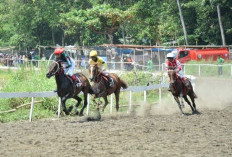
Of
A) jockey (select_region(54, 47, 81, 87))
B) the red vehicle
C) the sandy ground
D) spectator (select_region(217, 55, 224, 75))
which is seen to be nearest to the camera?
the sandy ground

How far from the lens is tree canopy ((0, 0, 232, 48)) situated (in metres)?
45.2

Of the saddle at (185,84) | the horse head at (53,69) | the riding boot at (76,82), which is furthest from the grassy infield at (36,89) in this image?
the saddle at (185,84)

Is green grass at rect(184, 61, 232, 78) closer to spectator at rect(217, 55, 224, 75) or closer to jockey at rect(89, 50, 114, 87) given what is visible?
spectator at rect(217, 55, 224, 75)

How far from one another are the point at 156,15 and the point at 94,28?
624 cm

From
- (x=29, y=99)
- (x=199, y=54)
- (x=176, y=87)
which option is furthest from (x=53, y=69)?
(x=199, y=54)

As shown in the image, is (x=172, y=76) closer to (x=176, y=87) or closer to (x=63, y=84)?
(x=176, y=87)

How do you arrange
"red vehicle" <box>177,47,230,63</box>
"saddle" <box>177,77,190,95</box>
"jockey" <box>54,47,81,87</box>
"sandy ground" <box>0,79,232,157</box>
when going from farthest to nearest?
1. "red vehicle" <box>177,47,230,63</box>
2. "saddle" <box>177,77,190,95</box>
3. "jockey" <box>54,47,81,87</box>
4. "sandy ground" <box>0,79,232,157</box>

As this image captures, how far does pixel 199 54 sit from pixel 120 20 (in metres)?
8.23

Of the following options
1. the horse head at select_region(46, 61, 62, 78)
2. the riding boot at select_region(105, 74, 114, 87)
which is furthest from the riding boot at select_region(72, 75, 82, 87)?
the riding boot at select_region(105, 74, 114, 87)

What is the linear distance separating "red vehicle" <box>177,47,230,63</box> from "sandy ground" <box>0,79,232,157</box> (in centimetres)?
2257

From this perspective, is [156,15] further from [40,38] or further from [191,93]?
[191,93]

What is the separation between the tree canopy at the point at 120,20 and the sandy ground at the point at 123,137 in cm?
2687

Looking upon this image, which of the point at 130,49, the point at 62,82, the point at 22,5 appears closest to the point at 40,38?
the point at 22,5

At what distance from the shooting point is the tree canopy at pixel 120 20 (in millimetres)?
45188
